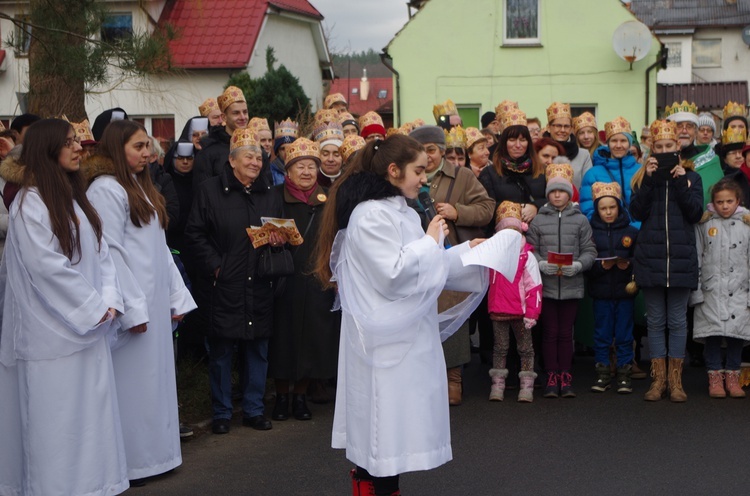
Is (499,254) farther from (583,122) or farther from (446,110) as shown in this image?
Answer: (446,110)

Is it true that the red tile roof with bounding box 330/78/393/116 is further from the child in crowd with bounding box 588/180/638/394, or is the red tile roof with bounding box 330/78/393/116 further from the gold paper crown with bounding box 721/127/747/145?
the child in crowd with bounding box 588/180/638/394

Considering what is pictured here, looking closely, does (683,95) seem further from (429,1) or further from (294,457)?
(294,457)

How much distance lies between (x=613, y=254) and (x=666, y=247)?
23.9 inches

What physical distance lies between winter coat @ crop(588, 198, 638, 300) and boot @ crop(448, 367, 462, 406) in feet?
5.06

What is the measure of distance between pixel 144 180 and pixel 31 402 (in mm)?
1756

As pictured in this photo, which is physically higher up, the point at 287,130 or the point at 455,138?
the point at 287,130

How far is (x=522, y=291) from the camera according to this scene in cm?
947

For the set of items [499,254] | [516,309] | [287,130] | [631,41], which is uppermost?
[631,41]

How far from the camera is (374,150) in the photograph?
5.70m

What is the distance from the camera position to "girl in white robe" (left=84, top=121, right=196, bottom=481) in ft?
22.1

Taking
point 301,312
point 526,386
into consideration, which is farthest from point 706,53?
point 301,312

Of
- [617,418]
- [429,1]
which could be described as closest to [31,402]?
[617,418]

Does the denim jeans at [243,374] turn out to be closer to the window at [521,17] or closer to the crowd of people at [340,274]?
the crowd of people at [340,274]

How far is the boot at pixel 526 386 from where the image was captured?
9.45m
